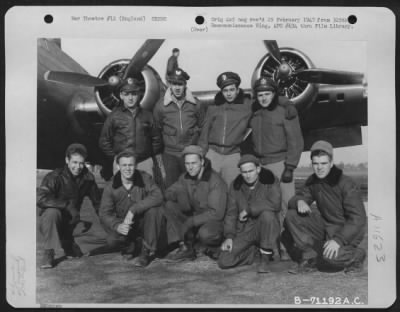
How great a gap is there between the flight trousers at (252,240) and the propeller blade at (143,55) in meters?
1.46

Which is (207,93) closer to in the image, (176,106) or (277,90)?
(176,106)

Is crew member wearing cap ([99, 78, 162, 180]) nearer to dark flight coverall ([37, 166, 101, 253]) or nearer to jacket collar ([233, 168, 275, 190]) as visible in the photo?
dark flight coverall ([37, 166, 101, 253])

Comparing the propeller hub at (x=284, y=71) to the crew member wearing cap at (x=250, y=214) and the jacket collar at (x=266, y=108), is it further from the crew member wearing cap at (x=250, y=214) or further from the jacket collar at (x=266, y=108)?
the crew member wearing cap at (x=250, y=214)

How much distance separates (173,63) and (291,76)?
0.94m

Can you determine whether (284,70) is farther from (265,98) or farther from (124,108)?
(124,108)

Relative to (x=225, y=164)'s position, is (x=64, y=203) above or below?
below

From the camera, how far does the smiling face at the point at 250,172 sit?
2.98 metres

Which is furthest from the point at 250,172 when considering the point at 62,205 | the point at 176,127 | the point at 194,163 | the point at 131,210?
the point at 62,205

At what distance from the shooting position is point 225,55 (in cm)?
305

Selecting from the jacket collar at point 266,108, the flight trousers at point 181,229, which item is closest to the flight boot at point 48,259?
the flight trousers at point 181,229

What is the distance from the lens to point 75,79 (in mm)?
3127

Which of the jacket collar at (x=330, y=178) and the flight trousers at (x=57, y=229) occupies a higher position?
the jacket collar at (x=330, y=178)

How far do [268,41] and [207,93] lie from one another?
0.63m

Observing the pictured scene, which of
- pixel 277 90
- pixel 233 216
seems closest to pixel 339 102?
pixel 277 90
